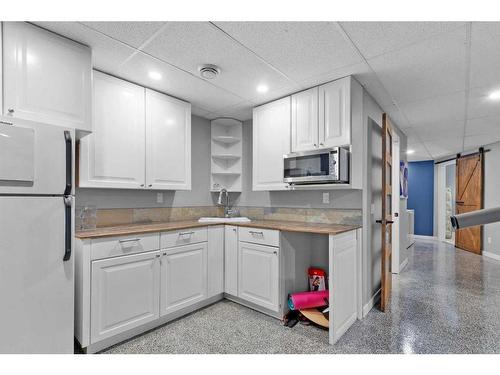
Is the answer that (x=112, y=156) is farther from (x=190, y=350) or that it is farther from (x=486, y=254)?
(x=486, y=254)

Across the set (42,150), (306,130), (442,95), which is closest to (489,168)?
(442,95)

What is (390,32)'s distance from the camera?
1.75 m

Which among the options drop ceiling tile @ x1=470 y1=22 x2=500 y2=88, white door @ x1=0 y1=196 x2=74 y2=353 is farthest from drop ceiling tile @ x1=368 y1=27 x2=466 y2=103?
white door @ x1=0 y1=196 x2=74 y2=353

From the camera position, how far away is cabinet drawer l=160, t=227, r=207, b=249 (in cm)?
237

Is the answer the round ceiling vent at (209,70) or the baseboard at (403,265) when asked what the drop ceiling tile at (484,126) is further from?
the round ceiling vent at (209,70)

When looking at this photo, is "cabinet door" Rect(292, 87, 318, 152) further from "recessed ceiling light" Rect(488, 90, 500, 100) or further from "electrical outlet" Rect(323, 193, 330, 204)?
"recessed ceiling light" Rect(488, 90, 500, 100)

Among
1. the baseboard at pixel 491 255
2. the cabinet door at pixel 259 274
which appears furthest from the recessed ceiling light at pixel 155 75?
the baseboard at pixel 491 255

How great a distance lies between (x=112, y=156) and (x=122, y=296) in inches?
47.2

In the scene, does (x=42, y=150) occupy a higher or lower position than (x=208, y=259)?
higher

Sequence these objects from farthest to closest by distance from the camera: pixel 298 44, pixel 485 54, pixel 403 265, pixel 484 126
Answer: pixel 403 265 → pixel 484 126 → pixel 485 54 → pixel 298 44

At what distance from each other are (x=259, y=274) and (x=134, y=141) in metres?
1.78

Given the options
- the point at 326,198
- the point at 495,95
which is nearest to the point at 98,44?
the point at 326,198

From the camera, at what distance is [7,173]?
148 centimetres

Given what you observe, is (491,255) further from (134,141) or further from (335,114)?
(134,141)
